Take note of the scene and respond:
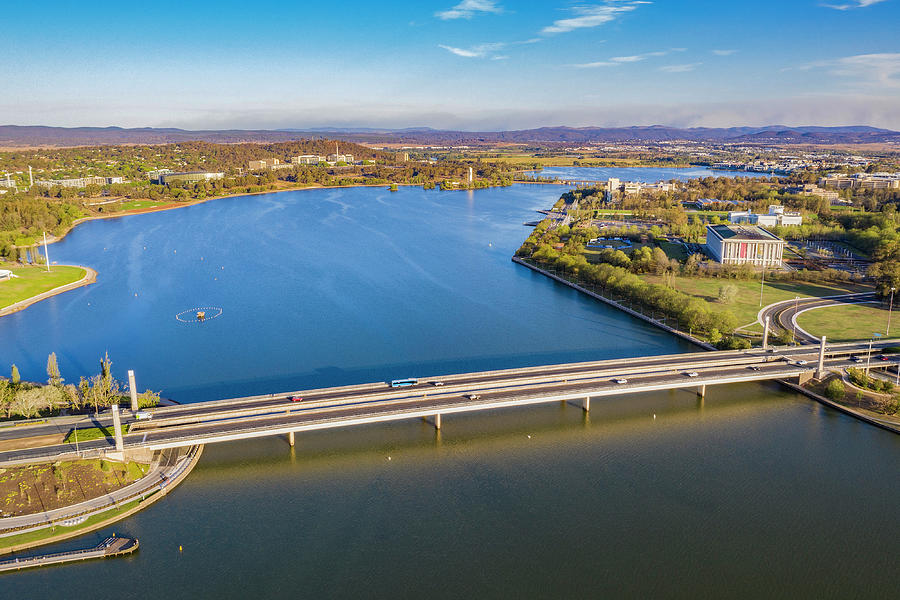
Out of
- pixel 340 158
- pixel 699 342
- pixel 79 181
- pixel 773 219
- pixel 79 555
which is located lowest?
pixel 79 555

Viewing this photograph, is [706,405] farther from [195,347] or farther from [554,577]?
[195,347]

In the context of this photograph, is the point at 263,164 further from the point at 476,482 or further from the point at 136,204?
the point at 476,482

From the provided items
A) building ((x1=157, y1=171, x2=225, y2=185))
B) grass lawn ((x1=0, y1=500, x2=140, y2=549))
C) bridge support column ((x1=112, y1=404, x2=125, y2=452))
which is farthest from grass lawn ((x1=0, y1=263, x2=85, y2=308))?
building ((x1=157, y1=171, x2=225, y2=185))

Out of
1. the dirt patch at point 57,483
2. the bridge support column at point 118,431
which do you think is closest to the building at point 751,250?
the bridge support column at point 118,431

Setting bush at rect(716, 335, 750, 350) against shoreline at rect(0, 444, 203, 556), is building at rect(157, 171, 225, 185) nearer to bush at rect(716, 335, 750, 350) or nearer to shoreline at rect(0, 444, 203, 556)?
shoreline at rect(0, 444, 203, 556)

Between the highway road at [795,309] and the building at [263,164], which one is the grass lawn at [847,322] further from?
the building at [263,164]

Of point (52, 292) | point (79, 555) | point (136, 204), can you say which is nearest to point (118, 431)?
point (79, 555)
